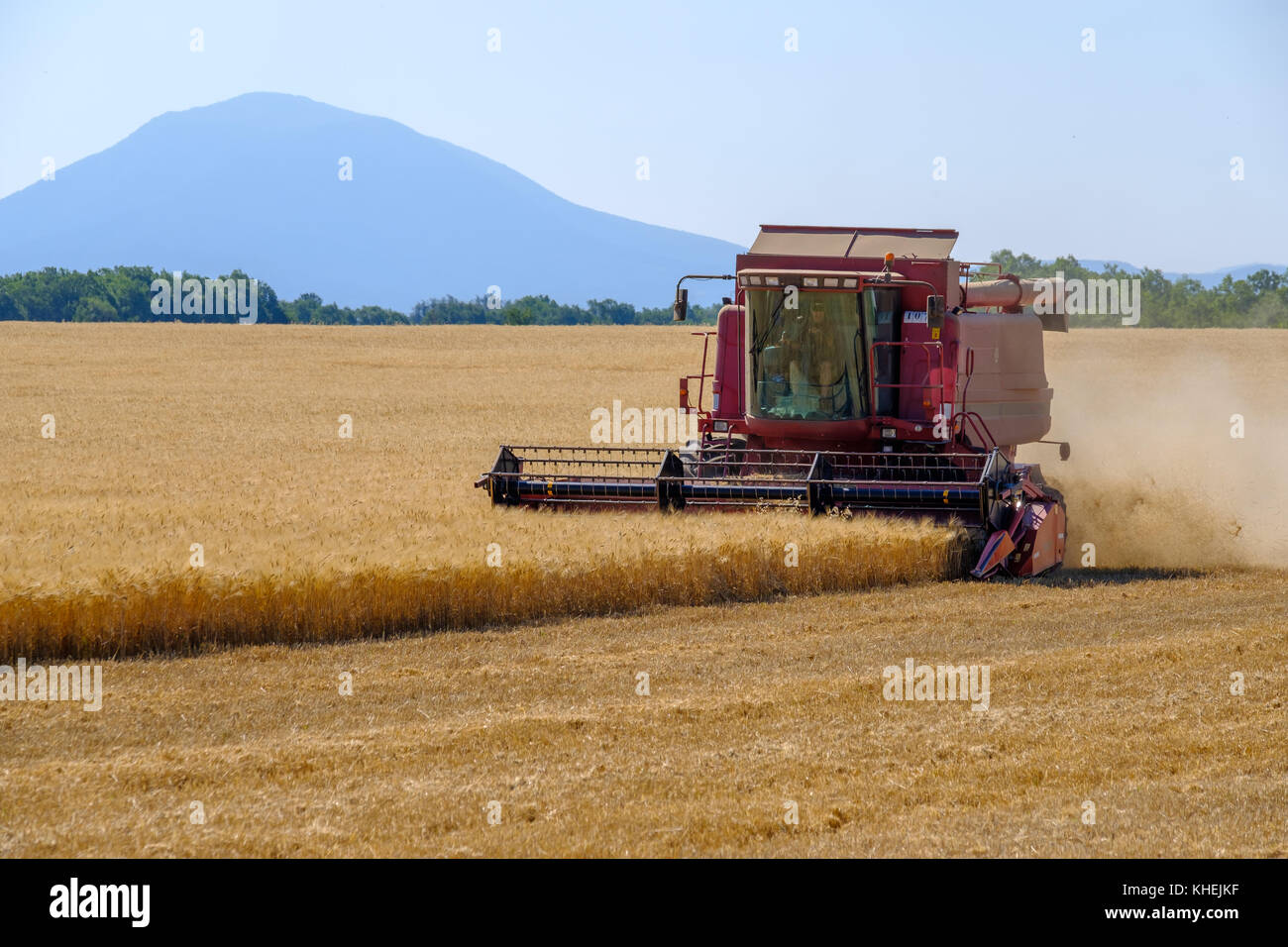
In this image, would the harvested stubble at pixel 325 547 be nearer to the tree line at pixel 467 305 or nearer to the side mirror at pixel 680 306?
the side mirror at pixel 680 306

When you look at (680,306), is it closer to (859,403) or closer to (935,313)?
(859,403)

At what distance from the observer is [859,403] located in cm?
1162

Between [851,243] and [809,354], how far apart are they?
147 centimetres

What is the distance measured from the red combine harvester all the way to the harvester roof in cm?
2

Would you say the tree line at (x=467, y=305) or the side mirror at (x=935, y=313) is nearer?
the side mirror at (x=935, y=313)

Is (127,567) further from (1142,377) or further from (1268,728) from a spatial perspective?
(1142,377)

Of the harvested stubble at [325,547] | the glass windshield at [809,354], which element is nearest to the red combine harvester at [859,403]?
the glass windshield at [809,354]

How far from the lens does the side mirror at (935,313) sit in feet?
34.9

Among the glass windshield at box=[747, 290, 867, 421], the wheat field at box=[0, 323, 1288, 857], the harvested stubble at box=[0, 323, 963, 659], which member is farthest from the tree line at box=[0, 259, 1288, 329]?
the wheat field at box=[0, 323, 1288, 857]

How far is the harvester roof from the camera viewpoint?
40.2ft

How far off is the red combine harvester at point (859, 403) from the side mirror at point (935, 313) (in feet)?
0.07

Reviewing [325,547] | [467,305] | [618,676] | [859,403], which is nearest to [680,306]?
[859,403]

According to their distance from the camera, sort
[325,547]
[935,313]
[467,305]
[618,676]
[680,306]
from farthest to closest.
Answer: [467,305] < [680,306] < [935,313] < [325,547] < [618,676]

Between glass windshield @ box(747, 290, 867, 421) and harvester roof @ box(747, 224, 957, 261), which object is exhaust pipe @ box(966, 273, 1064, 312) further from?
glass windshield @ box(747, 290, 867, 421)
